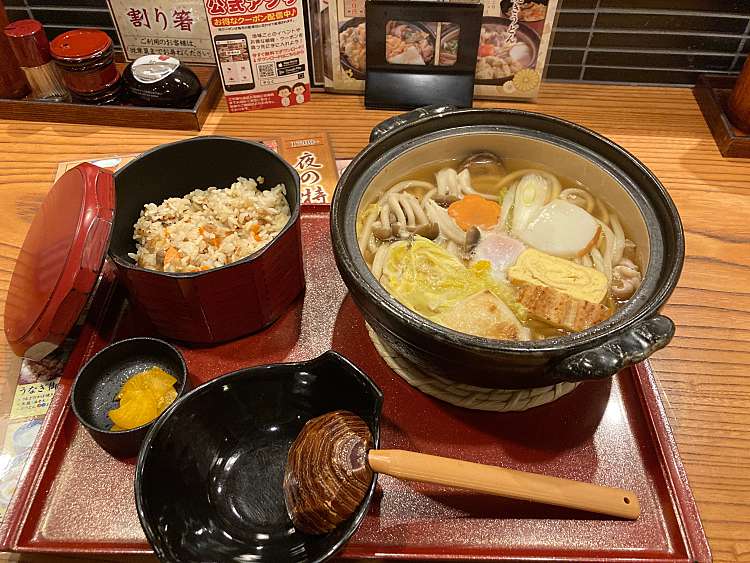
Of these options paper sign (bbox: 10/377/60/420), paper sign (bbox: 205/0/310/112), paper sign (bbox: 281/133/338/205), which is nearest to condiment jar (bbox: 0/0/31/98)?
paper sign (bbox: 205/0/310/112)

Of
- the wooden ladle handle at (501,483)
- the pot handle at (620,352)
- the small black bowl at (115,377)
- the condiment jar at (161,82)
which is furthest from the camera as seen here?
the condiment jar at (161,82)

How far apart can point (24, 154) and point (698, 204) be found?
2.35 metres

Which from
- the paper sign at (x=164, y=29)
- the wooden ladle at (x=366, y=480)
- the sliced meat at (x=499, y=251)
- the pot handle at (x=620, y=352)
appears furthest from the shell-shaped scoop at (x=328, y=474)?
the paper sign at (x=164, y=29)

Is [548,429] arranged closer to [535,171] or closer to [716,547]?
[716,547]

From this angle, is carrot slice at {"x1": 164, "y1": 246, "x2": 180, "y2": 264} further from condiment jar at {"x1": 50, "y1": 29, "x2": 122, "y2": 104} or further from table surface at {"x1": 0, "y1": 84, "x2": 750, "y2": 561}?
condiment jar at {"x1": 50, "y1": 29, "x2": 122, "y2": 104}

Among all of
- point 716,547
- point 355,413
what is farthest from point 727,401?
point 355,413

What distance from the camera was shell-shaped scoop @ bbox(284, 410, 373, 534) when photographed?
1116mm

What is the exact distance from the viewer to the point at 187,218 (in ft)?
5.15

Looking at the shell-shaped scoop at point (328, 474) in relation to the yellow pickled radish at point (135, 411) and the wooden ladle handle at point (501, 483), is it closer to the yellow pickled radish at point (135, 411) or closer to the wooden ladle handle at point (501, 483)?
the wooden ladle handle at point (501, 483)

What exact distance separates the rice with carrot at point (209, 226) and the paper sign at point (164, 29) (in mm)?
880

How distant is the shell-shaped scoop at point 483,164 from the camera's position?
1.60 meters

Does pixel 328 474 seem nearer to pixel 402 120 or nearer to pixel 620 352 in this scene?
pixel 620 352

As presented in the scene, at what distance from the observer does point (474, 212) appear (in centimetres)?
160

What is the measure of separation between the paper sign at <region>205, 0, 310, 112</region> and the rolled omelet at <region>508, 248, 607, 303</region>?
3.92 feet
